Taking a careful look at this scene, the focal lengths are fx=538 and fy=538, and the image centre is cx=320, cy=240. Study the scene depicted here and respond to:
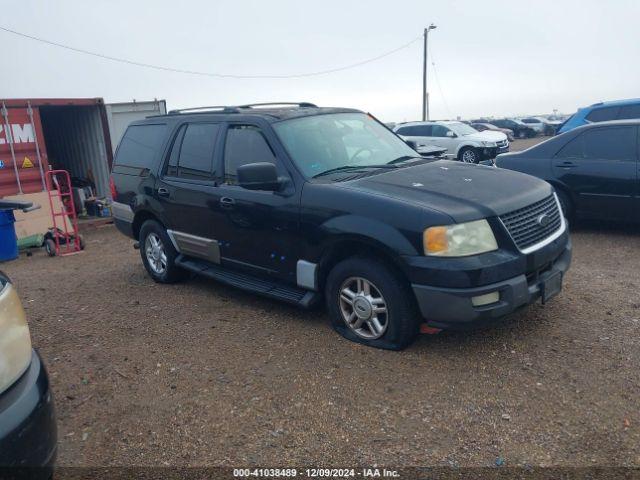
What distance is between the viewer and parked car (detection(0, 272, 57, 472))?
2.03 meters

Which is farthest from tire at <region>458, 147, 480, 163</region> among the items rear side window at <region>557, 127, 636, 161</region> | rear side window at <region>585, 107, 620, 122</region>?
rear side window at <region>557, 127, 636, 161</region>

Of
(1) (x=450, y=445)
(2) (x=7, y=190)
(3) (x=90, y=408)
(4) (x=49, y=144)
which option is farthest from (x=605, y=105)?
(4) (x=49, y=144)

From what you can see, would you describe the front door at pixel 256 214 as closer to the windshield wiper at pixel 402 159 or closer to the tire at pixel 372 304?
the tire at pixel 372 304

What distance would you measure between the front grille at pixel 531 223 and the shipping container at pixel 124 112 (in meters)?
9.92

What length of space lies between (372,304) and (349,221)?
623 mm

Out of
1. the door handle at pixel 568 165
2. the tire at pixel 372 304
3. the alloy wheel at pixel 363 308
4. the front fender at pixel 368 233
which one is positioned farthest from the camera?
the door handle at pixel 568 165

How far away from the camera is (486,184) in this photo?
4.05m

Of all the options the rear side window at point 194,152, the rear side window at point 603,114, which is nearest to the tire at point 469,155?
the rear side window at point 603,114

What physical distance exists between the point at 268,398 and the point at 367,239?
1260mm

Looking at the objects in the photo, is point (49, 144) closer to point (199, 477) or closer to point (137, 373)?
point (137, 373)

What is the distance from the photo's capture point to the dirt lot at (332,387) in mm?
2906

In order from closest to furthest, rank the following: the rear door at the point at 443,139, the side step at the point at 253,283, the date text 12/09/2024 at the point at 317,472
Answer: the date text 12/09/2024 at the point at 317,472 → the side step at the point at 253,283 → the rear door at the point at 443,139

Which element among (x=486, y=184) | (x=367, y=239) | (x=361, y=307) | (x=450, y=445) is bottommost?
(x=450, y=445)

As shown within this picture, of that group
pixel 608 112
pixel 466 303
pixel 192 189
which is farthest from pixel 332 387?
pixel 608 112
